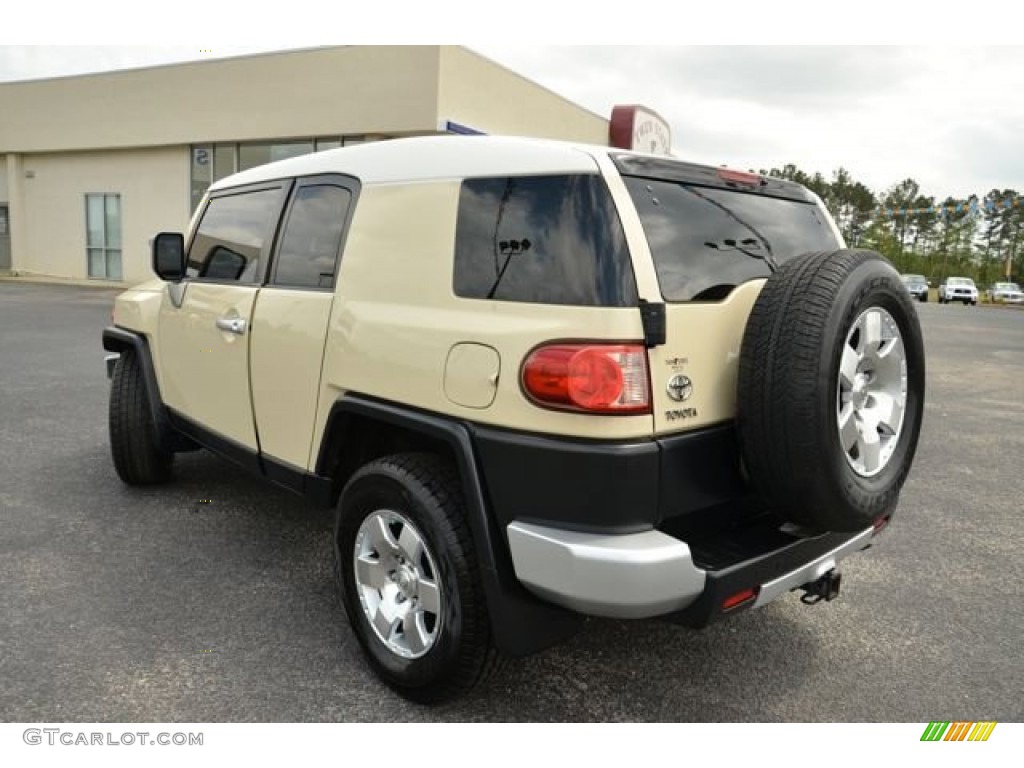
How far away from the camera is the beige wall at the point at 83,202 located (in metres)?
22.6

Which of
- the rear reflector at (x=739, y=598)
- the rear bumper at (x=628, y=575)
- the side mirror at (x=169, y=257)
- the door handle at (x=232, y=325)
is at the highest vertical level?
the side mirror at (x=169, y=257)

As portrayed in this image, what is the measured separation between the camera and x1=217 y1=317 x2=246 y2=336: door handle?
11.1 ft

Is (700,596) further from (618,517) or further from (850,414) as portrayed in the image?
(850,414)

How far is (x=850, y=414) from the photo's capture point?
7.91ft

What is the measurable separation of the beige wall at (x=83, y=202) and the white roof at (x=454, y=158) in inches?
831

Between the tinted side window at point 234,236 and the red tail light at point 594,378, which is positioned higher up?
the tinted side window at point 234,236

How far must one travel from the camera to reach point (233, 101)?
20.4 meters

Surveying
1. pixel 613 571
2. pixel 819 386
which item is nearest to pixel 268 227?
pixel 613 571

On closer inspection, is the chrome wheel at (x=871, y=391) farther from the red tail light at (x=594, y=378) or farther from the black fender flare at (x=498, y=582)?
the black fender flare at (x=498, y=582)

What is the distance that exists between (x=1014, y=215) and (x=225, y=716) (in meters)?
80.4

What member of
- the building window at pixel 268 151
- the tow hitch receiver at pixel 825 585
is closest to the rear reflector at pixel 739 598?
the tow hitch receiver at pixel 825 585

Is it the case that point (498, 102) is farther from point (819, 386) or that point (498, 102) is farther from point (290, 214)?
point (819, 386)

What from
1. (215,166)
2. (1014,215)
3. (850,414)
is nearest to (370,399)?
(850,414)

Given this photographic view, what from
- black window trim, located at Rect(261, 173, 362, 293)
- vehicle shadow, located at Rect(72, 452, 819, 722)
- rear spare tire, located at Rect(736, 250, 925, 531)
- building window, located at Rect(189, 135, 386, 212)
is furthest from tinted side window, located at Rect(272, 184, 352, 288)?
building window, located at Rect(189, 135, 386, 212)
